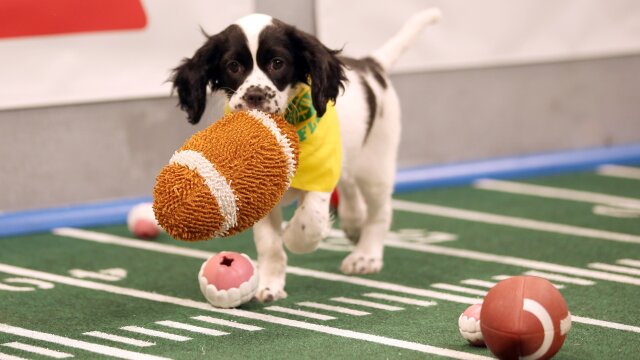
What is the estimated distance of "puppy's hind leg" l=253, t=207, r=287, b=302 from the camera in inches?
186

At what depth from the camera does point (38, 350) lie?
13.2 feet

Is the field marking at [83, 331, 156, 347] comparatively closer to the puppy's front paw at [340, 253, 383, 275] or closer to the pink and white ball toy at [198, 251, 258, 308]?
the pink and white ball toy at [198, 251, 258, 308]

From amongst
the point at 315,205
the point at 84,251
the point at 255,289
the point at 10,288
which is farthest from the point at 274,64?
the point at 84,251

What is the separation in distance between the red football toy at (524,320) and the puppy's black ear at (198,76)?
1480 mm

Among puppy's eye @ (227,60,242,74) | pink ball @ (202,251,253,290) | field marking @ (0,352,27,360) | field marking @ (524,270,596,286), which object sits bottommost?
field marking @ (0,352,27,360)

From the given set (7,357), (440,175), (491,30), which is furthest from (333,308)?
(491,30)

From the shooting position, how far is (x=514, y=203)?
684 cm

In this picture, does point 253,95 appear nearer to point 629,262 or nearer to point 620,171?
point 629,262

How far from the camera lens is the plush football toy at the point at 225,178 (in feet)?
13.0

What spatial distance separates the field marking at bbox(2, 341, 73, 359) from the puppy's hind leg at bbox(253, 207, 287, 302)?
97cm

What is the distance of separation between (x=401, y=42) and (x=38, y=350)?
2.51 meters

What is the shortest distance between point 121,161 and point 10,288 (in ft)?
6.26

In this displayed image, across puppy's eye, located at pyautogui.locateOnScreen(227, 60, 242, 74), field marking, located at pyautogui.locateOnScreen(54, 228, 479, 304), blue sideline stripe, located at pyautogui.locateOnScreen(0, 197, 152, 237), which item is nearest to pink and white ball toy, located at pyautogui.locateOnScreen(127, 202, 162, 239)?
field marking, located at pyautogui.locateOnScreen(54, 228, 479, 304)

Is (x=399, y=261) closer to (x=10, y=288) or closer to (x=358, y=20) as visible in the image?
(x=10, y=288)
